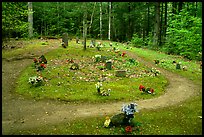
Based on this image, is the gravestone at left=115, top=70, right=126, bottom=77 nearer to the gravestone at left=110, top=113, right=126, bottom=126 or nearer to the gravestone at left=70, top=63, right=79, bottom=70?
the gravestone at left=70, top=63, right=79, bottom=70

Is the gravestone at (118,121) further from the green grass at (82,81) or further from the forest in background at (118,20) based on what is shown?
the forest in background at (118,20)

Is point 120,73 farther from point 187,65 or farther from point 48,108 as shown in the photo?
point 187,65

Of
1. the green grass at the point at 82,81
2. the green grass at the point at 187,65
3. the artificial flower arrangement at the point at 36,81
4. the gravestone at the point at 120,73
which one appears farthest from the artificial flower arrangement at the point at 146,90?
the artificial flower arrangement at the point at 36,81

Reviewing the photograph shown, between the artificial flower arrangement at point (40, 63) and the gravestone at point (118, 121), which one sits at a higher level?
the artificial flower arrangement at point (40, 63)

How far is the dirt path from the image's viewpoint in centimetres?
1376

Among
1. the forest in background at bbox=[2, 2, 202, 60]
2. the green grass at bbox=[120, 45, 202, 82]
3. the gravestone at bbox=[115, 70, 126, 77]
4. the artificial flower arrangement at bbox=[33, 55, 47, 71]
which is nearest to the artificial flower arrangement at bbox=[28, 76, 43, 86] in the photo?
the artificial flower arrangement at bbox=[33, 55, 47, 71]

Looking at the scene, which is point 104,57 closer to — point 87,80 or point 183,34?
point 87,80

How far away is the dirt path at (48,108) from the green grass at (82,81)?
30.7 inches

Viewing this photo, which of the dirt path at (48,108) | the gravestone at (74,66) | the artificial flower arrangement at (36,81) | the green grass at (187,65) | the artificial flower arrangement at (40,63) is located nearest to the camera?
the dirt path at (48,108)

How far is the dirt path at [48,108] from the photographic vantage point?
1376cm

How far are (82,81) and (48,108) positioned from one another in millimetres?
5747

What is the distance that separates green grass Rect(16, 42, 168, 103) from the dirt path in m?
0.78

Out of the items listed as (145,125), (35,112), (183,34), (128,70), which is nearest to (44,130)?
(35,112)

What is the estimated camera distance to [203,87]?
21297 millimetres
